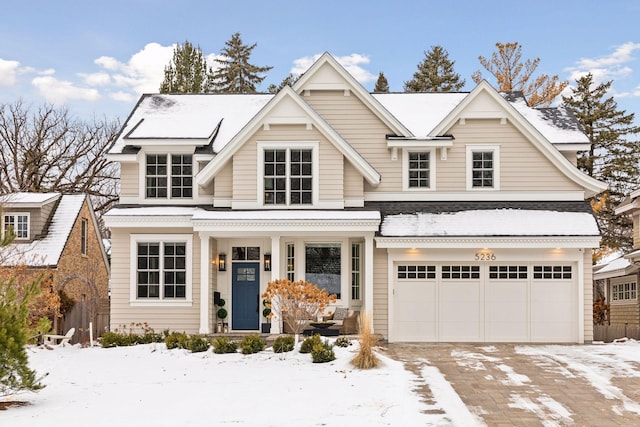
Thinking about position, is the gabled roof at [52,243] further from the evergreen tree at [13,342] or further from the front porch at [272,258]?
the evergreen tree at [13,342]

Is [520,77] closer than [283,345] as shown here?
No

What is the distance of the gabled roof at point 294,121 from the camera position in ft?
69.6

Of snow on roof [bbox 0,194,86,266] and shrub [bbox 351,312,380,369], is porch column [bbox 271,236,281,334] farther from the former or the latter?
snow on roof [bbox 0,194,86,266]

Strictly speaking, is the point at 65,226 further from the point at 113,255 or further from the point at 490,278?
the point at 490,278

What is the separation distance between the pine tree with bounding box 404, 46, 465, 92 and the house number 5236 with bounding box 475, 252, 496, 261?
28796 mm

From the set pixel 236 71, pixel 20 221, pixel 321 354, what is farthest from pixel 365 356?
pixel 236 71

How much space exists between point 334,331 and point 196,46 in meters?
33.0

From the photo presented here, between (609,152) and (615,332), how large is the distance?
19.2 metres

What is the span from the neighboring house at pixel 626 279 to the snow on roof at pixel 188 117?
46.7 ft

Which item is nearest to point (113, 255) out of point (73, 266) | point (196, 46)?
point (73, 266)

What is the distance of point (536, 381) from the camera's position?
1395 centimetres

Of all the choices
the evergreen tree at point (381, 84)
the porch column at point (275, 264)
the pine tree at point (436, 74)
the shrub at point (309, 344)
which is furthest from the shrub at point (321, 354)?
the evergreen tree at point (381, 84)

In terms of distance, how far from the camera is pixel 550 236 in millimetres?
20609

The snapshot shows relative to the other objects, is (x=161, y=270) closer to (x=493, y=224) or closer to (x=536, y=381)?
(x=493, y=224)
